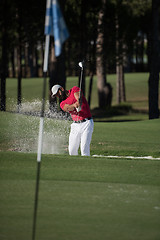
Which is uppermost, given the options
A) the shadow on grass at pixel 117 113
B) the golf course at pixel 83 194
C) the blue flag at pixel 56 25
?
the blue flag at pixel 56 25

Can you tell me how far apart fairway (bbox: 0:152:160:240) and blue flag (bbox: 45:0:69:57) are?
1.93 meters

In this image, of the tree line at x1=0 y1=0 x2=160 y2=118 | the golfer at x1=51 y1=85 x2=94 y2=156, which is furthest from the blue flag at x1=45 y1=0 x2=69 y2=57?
the tree line at x1=0 y1=0 x2=160 y2=118

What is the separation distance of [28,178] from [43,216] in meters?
2.08

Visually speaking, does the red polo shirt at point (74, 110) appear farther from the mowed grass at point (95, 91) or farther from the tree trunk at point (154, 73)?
the mowed grass at point (95, 91)

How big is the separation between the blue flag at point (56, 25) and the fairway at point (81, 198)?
1.93m

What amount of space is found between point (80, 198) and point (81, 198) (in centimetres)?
1

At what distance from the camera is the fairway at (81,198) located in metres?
5.35

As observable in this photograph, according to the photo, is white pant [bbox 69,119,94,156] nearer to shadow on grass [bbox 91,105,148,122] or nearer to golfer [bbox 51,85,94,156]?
golfer [bbox 51,85,94,156]

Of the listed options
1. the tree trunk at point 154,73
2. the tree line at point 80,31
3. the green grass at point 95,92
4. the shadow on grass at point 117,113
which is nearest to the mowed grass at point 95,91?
the green grass at point 95,92

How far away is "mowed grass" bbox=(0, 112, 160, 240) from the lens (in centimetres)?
535

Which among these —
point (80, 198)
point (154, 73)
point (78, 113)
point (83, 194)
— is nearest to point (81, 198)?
point (80, 198)

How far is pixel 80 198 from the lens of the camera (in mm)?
6648

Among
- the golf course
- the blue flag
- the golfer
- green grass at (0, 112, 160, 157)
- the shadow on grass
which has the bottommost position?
the shadow on grass

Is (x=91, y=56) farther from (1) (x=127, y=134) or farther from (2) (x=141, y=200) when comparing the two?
(2) (x=141, y=200)
